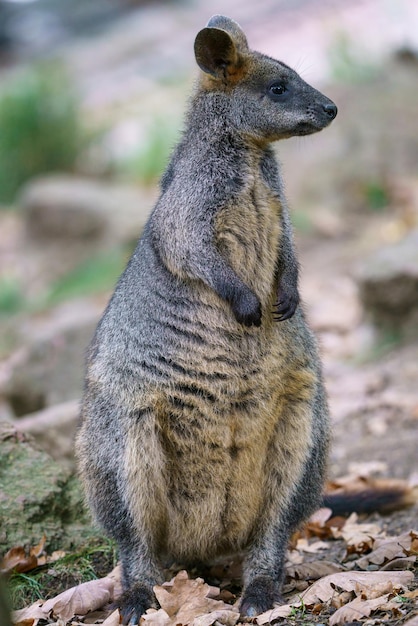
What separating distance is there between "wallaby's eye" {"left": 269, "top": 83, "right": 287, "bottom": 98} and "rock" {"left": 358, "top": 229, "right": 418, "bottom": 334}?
4372mm

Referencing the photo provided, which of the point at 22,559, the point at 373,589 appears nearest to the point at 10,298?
the point at 22,559

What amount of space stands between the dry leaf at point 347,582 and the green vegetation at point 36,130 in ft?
50.9

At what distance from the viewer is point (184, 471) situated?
199 inches

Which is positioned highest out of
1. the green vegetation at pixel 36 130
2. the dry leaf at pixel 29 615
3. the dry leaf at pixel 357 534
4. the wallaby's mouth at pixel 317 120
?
the green vegetation at pixel 36 130

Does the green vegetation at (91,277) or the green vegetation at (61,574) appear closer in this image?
the green vegetation at (61,574)

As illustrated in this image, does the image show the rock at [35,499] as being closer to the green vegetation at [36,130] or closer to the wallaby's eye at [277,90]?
the wallaby's eye at [277,90]

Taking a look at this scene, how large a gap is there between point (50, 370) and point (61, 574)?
4.81 m

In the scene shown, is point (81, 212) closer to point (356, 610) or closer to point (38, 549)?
point (38, 549)

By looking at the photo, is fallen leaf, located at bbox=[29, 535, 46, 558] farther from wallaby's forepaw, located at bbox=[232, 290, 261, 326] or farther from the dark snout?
the dark snout

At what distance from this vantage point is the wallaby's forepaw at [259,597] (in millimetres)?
4703

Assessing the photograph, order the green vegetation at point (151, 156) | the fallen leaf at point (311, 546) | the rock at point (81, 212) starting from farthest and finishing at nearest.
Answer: the green vegetation at point (151, 156), the rock at point (81, 212), the fallen leaf at point (311, 546)

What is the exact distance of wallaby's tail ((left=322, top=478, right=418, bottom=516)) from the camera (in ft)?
20.5

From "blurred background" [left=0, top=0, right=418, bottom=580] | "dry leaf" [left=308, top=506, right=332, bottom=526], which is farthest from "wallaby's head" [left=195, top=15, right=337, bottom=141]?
"dry leaf" [left=308, top=506, right=332, bottom=526]

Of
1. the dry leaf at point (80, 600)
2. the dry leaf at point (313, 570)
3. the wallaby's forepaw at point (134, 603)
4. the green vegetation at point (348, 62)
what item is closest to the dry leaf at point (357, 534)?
the dry leaf at point (313, 570)
